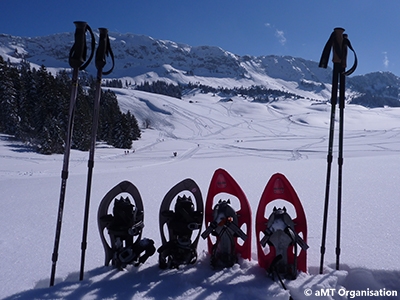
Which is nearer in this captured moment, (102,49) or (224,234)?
(102,49)

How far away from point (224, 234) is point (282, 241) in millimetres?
633

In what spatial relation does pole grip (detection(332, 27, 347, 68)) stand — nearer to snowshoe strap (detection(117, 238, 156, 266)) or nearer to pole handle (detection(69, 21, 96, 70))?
pole handle (detection(69, 21, 96, 70))

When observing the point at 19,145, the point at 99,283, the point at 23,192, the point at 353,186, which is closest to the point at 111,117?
the point at 19,145

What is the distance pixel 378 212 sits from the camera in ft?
15.6

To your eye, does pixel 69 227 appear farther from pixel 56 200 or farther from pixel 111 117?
pixel 111 117

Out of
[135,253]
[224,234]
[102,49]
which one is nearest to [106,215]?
[135,253]

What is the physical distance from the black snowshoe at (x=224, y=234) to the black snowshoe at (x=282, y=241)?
36 cm

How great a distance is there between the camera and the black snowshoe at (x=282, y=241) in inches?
111

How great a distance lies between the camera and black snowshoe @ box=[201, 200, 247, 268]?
2971 millimetres

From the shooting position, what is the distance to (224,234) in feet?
10.2

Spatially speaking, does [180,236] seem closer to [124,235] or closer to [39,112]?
[124,235]

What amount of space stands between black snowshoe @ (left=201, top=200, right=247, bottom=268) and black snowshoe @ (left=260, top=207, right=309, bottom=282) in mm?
356

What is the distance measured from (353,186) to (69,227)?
675cm

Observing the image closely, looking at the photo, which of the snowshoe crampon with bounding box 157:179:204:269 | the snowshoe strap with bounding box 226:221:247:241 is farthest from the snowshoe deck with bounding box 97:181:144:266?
the snowshoe strap with bounding box 226:221:247:241
